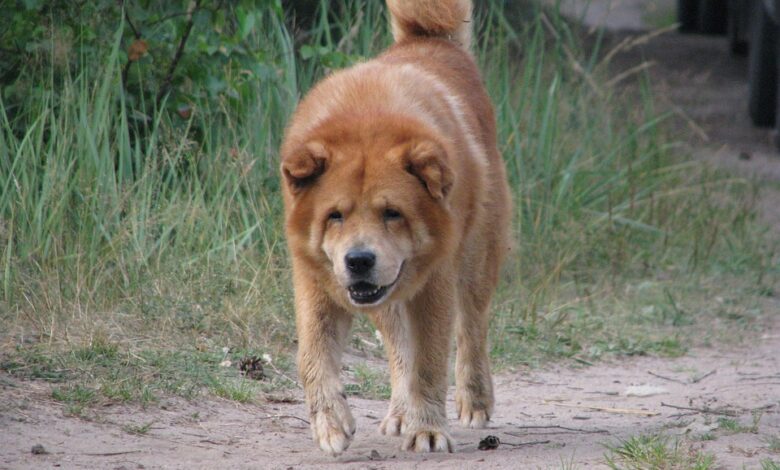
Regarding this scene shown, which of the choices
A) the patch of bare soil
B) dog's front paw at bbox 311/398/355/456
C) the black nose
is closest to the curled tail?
the patch of bare soil

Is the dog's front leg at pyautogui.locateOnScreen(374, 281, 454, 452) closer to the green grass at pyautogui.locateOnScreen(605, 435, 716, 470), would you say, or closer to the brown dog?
the brown dog

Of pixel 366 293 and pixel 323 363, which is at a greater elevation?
pixel 366 293

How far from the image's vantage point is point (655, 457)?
4223mm

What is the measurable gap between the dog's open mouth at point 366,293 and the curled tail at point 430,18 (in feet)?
6.36

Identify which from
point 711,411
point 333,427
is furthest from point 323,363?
point 711,411

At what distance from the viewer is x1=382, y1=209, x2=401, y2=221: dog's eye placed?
451cm

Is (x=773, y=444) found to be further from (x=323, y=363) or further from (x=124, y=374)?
(x=124, y=374)

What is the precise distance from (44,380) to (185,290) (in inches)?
46.2

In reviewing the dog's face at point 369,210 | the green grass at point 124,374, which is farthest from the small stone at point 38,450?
the dog's face at point 369,210

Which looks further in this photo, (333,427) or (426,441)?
(426,441)

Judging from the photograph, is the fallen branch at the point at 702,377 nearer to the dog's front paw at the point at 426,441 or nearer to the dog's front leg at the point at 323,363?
the dog's front paw at the point at 426,441

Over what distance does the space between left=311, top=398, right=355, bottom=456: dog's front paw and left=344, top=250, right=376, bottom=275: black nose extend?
550mm

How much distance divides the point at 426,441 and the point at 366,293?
0.67 metres

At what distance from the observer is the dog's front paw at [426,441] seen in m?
4.73
